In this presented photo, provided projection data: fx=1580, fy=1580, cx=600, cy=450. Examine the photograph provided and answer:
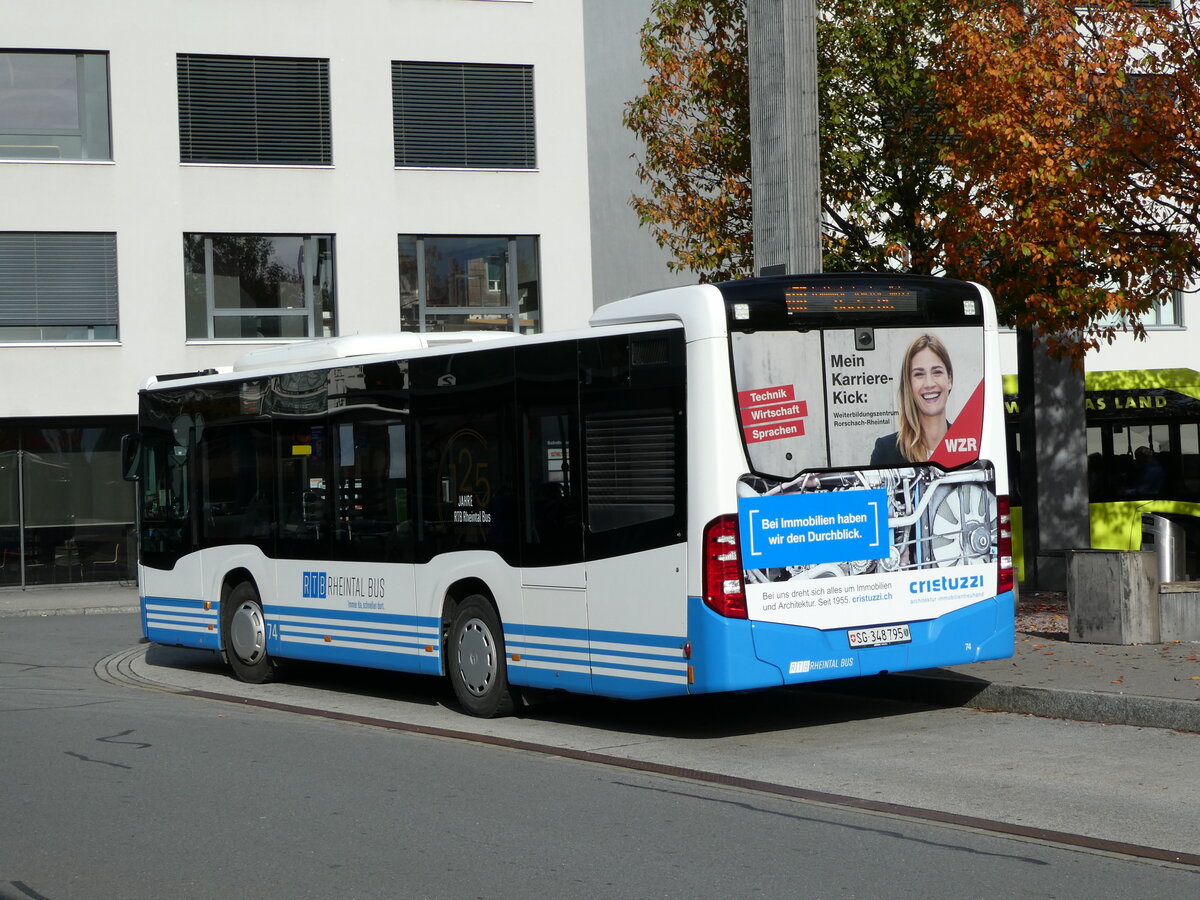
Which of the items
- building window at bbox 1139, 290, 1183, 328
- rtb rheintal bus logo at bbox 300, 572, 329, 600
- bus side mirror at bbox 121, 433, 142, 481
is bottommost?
rtb rheintal bus logo at bbox 300, 572, 329, 600

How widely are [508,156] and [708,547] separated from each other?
21.6 metres

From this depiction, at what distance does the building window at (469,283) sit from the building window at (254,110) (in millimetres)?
2492

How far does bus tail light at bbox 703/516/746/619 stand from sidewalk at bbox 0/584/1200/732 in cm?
236

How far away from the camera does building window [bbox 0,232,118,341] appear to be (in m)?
27.7

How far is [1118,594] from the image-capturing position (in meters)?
12.4

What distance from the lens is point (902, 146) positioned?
17.8 m

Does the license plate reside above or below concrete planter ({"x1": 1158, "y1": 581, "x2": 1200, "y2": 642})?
above

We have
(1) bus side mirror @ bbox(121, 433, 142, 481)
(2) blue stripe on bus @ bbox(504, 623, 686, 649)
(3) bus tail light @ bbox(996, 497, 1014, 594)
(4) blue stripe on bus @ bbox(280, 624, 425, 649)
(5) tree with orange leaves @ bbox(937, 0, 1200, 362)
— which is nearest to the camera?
(2) blue stripe on bus @ bbox(504, 623, 686, 649)

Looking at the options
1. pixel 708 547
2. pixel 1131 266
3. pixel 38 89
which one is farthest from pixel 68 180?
pixel 708 547

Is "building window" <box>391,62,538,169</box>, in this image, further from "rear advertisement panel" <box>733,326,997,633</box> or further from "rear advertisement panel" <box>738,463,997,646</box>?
"rear advertisement panel" <box>738,463,997,646</box>

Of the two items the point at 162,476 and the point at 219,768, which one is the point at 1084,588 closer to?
the point at 219,768

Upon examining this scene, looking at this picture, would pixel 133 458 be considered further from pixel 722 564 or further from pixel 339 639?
pixel 722 564

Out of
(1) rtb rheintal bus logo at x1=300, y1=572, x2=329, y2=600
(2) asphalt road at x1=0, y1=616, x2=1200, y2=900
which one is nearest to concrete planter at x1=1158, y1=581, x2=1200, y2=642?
(2) asphalt road at x1=0, y1=616, x2=1200, y2=900

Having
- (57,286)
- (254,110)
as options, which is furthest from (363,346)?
(254,110)
